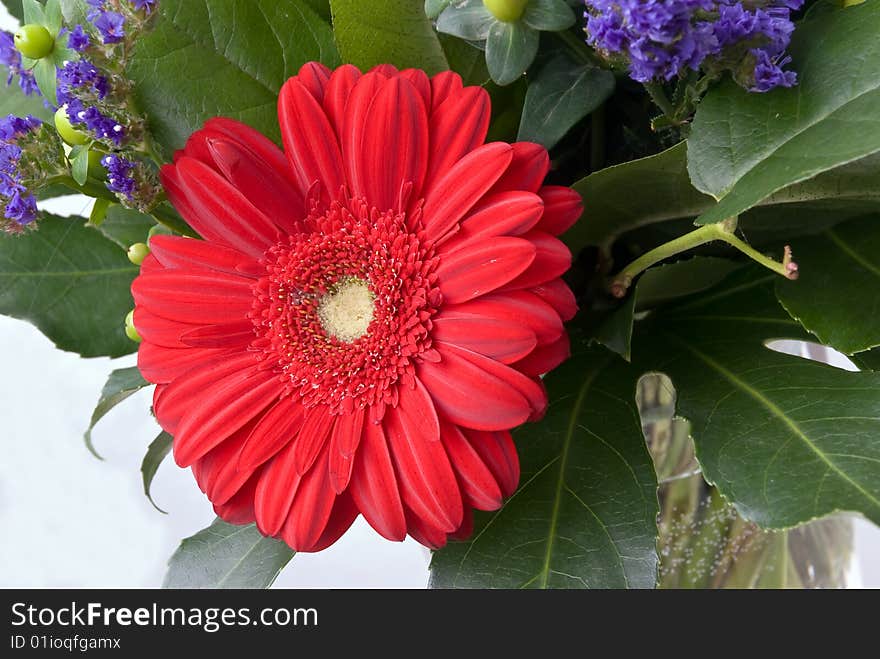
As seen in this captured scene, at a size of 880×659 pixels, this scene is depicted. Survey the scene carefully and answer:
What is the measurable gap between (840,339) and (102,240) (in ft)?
0.98

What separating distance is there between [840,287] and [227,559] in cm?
25

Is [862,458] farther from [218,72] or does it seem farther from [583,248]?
[218,72]

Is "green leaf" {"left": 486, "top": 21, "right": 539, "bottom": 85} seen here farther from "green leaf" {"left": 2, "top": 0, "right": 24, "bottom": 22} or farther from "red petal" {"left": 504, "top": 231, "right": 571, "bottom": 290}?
"green leaf" {"left": 2, "top": 0, "right": 24, "bottom": 22}

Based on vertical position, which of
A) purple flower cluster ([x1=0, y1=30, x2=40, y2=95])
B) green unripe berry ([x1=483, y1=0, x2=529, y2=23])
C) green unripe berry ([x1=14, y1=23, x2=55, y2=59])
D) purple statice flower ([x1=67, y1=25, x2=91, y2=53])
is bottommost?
green unripe berry ([x1=483, y1=0, x2=529, y2=23])

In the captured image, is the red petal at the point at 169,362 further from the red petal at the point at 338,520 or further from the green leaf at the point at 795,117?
the green leaf at the point at 795,117

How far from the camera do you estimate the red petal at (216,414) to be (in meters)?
0.32

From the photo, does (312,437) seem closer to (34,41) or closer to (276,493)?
(276,493)

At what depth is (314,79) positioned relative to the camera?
317mm

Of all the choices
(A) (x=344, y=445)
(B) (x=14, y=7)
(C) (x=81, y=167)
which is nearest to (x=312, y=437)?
(A) (x=344, y=445)

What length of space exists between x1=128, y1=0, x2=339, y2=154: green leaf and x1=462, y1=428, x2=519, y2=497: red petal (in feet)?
0.46

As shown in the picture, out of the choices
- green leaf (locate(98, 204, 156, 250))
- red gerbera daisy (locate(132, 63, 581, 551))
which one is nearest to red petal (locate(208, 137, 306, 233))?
red gerbera daisy (locate(132, 63, 581, 551))

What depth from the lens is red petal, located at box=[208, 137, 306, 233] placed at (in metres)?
0.30

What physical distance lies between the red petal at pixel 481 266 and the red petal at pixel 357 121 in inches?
1.6
